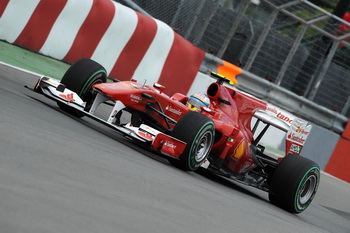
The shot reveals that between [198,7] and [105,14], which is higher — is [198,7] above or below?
above

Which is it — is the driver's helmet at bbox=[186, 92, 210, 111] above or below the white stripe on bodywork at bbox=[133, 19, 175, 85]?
below

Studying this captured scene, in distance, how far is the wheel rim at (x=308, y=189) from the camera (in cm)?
872

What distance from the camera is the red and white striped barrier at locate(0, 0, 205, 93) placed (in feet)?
35.2

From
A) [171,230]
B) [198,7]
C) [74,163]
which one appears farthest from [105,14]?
[171,230]

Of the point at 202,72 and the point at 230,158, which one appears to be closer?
the point at 230,158

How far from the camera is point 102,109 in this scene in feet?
34.0

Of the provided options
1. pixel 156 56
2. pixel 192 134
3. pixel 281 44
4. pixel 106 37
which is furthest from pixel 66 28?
pixel 281 44

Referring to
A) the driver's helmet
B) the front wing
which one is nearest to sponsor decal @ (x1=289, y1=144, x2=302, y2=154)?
the driver's helmet

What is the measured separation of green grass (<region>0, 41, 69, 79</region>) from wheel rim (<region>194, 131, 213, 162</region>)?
337 cm

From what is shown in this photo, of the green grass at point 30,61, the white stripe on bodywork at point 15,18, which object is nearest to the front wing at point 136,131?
the green grass at point 30,61

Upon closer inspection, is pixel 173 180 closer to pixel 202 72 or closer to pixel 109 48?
pixel 109 48

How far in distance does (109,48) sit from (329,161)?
211 inches

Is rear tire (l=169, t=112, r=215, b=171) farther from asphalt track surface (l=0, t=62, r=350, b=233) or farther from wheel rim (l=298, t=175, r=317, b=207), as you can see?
wheel rim (l=298, t=175, r=317, b=207)

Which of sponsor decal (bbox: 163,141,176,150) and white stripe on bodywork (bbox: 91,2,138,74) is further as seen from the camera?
white stripe on bodywork (bbox: 91,2,138,74)
